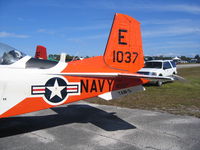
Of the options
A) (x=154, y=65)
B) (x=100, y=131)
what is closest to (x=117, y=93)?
(x=100, y=131)

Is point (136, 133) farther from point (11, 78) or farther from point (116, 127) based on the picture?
point (11, 78)

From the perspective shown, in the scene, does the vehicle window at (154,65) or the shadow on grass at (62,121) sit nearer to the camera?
the shadow on grass at (62,121)

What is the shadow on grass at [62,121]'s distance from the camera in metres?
5.70

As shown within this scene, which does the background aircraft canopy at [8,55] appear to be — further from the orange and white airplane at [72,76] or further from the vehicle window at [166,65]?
the vehicle window at [166,65]

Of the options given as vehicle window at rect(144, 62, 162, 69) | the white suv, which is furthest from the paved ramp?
vehicle window at rect(144, 62, 162, 69)

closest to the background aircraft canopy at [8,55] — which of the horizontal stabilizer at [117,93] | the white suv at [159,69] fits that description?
the horizontal stabilizer at [117,93]

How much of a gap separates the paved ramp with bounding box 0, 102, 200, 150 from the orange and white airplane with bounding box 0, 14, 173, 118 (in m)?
0.80

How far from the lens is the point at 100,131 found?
18.1 ft

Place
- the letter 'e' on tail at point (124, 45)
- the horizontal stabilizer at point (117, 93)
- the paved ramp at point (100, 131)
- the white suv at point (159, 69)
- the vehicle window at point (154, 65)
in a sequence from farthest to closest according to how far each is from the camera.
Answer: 1. the vehicle window at point (154, 65)
2. the white suv at point (159, 69)
3. the letter 'e' on tail at point (124, 45)
4. the horizontal stabilizer at point (117, 93)
5. the paved ramp at point (100, 131)

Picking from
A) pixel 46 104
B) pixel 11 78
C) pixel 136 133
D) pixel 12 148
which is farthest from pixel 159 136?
pixel 11 78

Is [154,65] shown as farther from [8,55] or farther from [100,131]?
[8,55]

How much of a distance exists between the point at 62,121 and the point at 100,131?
4.82 ft

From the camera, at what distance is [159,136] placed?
202 inches

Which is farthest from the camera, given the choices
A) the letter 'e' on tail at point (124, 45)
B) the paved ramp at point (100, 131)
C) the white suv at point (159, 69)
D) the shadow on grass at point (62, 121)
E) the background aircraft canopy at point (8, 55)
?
the white suv at point (159, 69)
